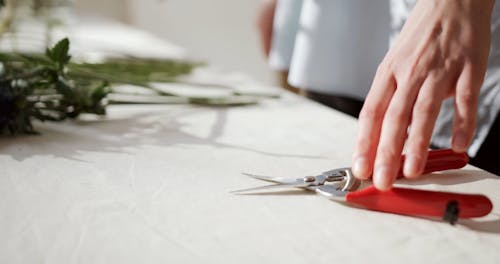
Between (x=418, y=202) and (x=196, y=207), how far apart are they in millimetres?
165

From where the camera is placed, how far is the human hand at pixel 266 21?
1024 millimetres

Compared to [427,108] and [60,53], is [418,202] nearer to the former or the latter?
[427,108]

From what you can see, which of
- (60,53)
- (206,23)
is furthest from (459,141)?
(206,23)

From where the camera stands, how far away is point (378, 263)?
0.32 m

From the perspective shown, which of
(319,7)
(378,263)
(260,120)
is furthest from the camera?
(319,7)

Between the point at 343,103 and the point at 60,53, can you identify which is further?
the point at 343,103

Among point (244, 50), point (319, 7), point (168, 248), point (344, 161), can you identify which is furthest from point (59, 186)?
point (244, 50)

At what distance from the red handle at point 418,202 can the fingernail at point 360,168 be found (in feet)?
0.09

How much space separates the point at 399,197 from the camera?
0.37 metres

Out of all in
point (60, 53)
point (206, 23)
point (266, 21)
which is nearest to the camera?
point (60, 53)

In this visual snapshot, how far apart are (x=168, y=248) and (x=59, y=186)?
0.49 feet

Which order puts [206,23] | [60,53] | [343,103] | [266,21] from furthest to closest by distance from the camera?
[206,23] → [266,21] → [343,103] → [60,53]

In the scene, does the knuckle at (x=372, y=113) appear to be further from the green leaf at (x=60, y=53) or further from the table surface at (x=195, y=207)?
the green leaf at (x=60, y=53)

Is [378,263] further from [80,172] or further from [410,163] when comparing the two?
[80,172]
